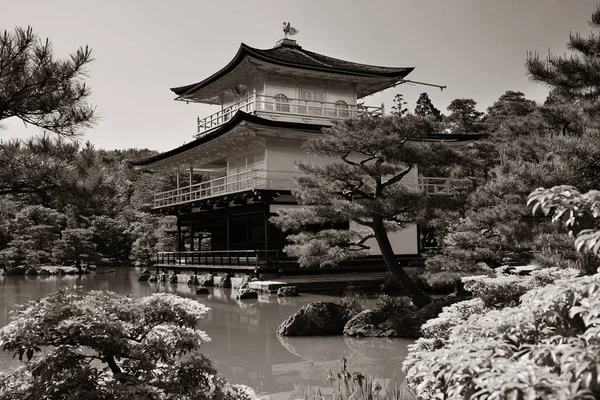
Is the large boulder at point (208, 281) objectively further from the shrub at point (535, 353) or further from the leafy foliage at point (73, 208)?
the shrub at point (535, 353)

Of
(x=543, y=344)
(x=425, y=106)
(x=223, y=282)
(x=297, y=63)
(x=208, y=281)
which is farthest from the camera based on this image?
(x=425, y=106)

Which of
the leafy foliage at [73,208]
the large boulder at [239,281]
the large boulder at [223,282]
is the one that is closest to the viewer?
the leafy foliage at [73,208]

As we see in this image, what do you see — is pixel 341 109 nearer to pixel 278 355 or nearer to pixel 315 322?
pixel 315 322

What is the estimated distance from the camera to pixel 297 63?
2231 cm

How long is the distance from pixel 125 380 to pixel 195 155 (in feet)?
75.7

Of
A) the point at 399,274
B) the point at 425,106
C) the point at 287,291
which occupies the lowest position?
the point at 287,291

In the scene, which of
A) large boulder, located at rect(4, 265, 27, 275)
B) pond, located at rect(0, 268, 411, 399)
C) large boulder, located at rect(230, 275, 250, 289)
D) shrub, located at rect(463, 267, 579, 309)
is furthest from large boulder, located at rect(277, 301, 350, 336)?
large boulder, located at rect(4, 265, 27, 275)

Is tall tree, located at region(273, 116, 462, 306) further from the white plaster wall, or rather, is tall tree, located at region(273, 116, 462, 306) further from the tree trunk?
the white plaster wall

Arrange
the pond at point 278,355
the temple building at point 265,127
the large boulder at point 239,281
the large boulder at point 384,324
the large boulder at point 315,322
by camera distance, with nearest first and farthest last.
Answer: the pond at point 278,355, the large boulder at point 384,324, the large boulder at point 315,322, the large boulder at point 239,281, the temple building at point 265,127

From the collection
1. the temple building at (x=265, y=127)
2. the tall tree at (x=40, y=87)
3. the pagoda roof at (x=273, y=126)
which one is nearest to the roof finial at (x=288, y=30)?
the temple building at (x=265, y=127)

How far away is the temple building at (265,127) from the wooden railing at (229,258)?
0.20 ft

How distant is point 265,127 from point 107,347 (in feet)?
55.3

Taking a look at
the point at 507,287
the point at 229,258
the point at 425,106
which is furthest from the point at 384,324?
the point at 425,106

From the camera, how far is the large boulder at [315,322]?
406 inches
